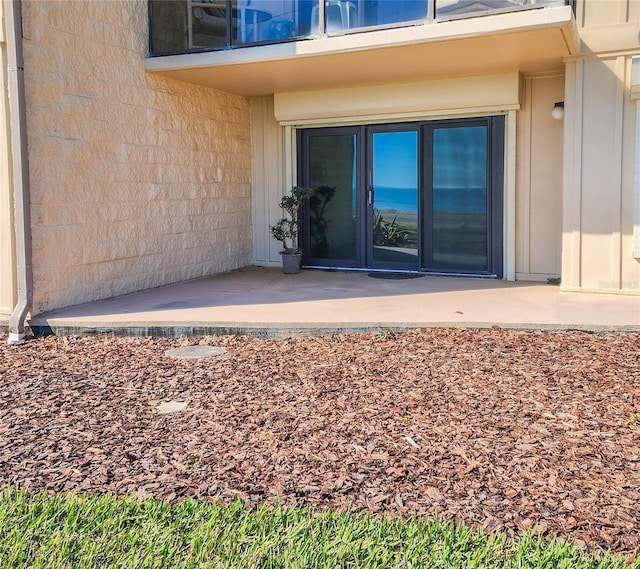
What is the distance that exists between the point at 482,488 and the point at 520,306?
4.22m

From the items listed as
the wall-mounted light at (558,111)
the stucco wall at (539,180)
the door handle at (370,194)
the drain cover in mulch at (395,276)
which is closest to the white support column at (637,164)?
the wall-mounted light at (558,111)

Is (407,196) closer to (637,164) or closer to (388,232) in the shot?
(388,232)

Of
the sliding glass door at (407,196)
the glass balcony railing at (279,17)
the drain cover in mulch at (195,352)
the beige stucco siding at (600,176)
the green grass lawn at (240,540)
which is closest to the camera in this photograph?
the green grass lawn at (240,540)

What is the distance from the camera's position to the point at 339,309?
22.9 ft

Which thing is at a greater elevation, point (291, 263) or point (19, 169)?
point (19, 169)

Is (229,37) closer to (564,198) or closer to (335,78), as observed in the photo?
(335,78)

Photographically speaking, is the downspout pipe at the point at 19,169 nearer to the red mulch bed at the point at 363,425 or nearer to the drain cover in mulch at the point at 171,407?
the red mulch bed at the point at 363,425

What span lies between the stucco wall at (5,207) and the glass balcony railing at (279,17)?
2376mm

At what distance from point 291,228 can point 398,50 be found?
3.58m

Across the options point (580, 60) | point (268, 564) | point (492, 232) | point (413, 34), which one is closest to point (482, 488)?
point (268, 564)

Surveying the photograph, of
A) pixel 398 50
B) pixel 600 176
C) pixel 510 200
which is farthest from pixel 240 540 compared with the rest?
pixel 510 200

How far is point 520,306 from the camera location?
7043 mm

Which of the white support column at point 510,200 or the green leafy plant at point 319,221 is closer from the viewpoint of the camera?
the white support column at point 510,200

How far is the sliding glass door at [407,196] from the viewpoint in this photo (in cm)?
925
